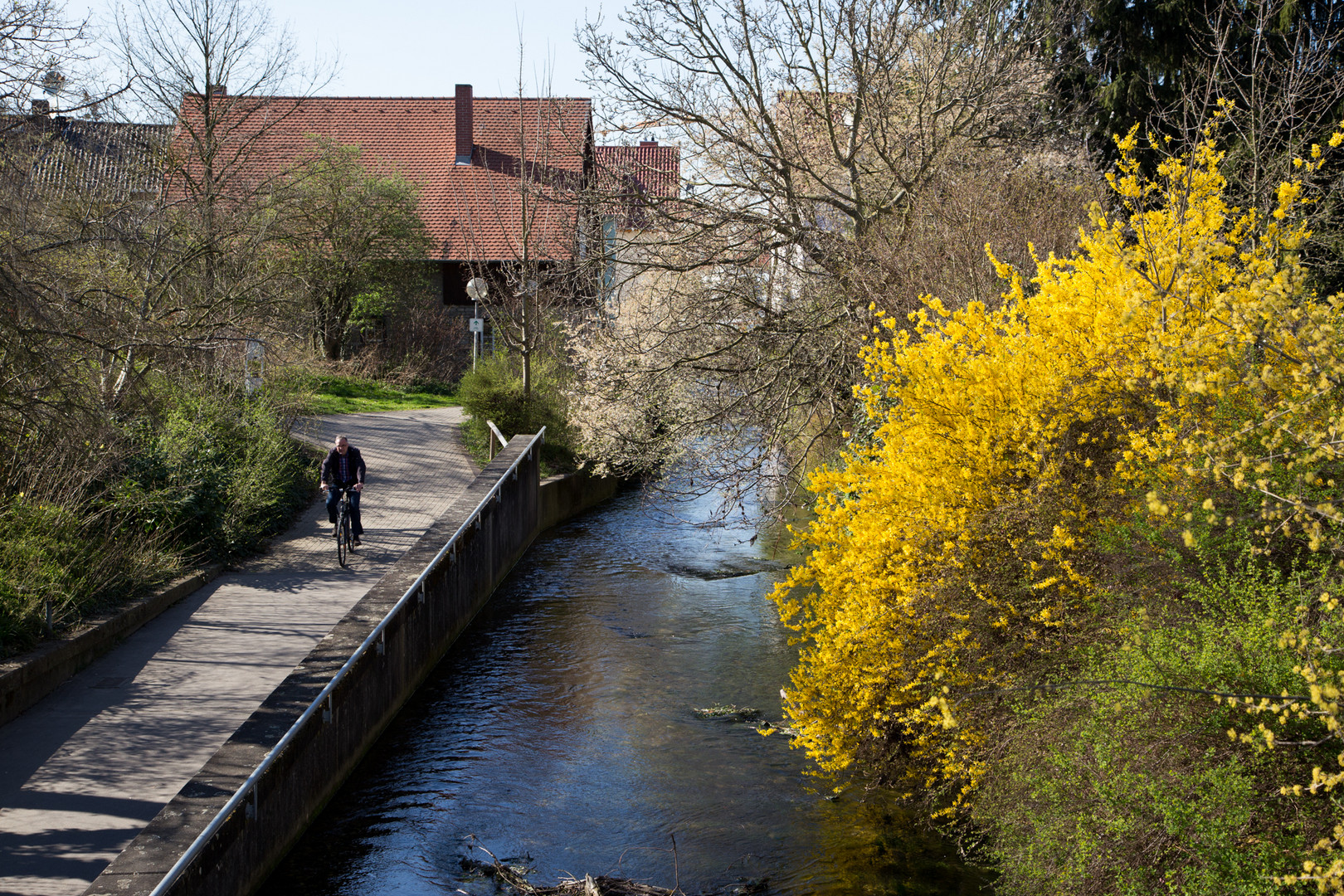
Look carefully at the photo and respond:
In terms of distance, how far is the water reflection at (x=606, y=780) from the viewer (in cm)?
822

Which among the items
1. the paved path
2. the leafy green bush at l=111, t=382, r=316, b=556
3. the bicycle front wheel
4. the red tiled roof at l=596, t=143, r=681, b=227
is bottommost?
the paved path

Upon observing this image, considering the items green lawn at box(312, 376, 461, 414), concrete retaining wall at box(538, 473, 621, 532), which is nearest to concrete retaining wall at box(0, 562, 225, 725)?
concrete retaining wall at box(538, 473, 621, 532)

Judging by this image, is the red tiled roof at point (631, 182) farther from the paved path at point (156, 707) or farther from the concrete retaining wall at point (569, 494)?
the concrete retaining wall at point (569, 494)

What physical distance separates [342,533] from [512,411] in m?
9.30

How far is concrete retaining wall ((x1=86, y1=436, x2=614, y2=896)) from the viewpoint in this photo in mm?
6480

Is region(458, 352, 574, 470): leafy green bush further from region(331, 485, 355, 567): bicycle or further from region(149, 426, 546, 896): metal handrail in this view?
region(149, 426, 546, 896): metal handrail

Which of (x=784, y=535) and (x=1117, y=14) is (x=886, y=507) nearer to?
(x=784, y=535)

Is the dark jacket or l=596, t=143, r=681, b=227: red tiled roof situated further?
the dark jacket

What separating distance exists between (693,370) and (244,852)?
27.7ft

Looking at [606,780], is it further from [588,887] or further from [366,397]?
[366,397]

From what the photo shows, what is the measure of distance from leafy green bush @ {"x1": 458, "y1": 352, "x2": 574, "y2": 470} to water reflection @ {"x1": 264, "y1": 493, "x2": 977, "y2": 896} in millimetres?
7830

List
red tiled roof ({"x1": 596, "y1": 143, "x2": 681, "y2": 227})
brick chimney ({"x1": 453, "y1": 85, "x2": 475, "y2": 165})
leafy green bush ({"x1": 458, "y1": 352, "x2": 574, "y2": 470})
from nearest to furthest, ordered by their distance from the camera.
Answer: red tiled roof ({"x1": 596, "y1": 143, "x2": 681, "y2": 227}) < leafy green bush ({"x1": 458, "y1": 352, "x2": 574, "y2": 470}) < brick chimney ({"x1": 453, "y1": 85, "x2": 475, "y2": 165})

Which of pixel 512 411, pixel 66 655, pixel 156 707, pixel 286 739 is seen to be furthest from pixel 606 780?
pixel 512 411

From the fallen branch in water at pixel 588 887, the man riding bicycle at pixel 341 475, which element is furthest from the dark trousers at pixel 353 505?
the fallen branch in water at pixel 588 887
